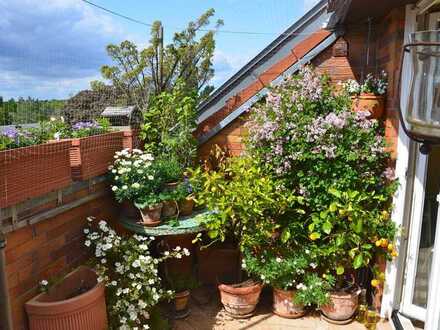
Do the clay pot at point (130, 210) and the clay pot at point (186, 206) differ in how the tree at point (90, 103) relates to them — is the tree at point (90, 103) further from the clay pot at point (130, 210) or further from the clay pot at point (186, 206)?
the clay pot at point (186, 206)

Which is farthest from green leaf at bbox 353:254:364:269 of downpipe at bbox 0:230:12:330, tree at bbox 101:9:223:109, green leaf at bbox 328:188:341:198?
downpipe at bbox 0:230:12:330

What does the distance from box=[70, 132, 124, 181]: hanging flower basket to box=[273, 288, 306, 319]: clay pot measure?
1.78 metres

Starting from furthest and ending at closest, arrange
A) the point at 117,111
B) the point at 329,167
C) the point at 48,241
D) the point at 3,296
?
1. the point at 117,111
2. the point at 329,167
3. the point at 48,241
4. the point at 3,296

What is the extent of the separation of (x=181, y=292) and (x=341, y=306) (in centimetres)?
133

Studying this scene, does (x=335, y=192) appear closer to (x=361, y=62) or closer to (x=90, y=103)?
(x=361, y=62)

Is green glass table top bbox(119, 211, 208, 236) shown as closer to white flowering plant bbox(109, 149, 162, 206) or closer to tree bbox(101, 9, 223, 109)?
white flowering plant bbox(109, 149, 162, 206)

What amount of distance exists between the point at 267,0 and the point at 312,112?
5.02ft

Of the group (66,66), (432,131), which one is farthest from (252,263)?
(432,131)

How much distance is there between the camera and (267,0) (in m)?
3.80

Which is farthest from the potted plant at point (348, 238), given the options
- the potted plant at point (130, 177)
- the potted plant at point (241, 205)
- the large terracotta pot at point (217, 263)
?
the potted plant at point (130, 177)

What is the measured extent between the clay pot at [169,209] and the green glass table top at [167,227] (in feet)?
0.24

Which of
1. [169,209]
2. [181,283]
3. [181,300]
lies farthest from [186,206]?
[181,300]

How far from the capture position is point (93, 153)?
9.19ft

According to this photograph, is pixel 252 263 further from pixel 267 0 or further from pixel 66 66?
pixel 267 0
